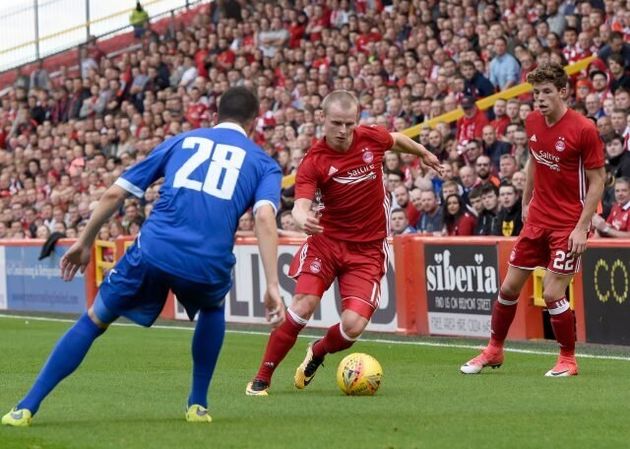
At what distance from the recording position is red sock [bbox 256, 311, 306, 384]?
10.2 m

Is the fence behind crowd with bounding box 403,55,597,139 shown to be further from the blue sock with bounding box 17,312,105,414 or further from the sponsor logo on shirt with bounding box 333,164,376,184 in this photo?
the blue sock with bounding box 17,312,105,414

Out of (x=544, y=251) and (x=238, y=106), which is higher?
(x=238, y=106)

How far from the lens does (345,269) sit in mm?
10484

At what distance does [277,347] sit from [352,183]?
1.27 meters

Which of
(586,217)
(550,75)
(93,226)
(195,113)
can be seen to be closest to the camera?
(93,226)

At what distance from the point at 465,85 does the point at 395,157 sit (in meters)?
2.03

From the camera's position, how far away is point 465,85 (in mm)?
21453

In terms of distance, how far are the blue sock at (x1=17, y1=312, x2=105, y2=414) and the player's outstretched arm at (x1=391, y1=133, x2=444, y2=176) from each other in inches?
132

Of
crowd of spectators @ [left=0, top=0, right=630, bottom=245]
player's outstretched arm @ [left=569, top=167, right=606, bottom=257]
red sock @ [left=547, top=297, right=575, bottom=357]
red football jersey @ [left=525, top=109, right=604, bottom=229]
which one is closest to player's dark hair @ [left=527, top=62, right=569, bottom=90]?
red football jersey @ [left=525, top=109, right=604, bottom=229]

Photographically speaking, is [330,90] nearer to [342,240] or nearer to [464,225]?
[464,225]

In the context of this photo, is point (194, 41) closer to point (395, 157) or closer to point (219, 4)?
point (219, 4)

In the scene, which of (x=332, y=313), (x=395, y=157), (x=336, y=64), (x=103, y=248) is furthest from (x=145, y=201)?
(x=332, y=313)

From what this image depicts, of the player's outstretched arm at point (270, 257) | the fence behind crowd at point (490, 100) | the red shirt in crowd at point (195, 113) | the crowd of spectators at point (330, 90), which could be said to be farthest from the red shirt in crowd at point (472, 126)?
the player's outstretched arm at point (270, 257)

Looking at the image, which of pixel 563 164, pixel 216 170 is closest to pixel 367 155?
pixel 563 164
